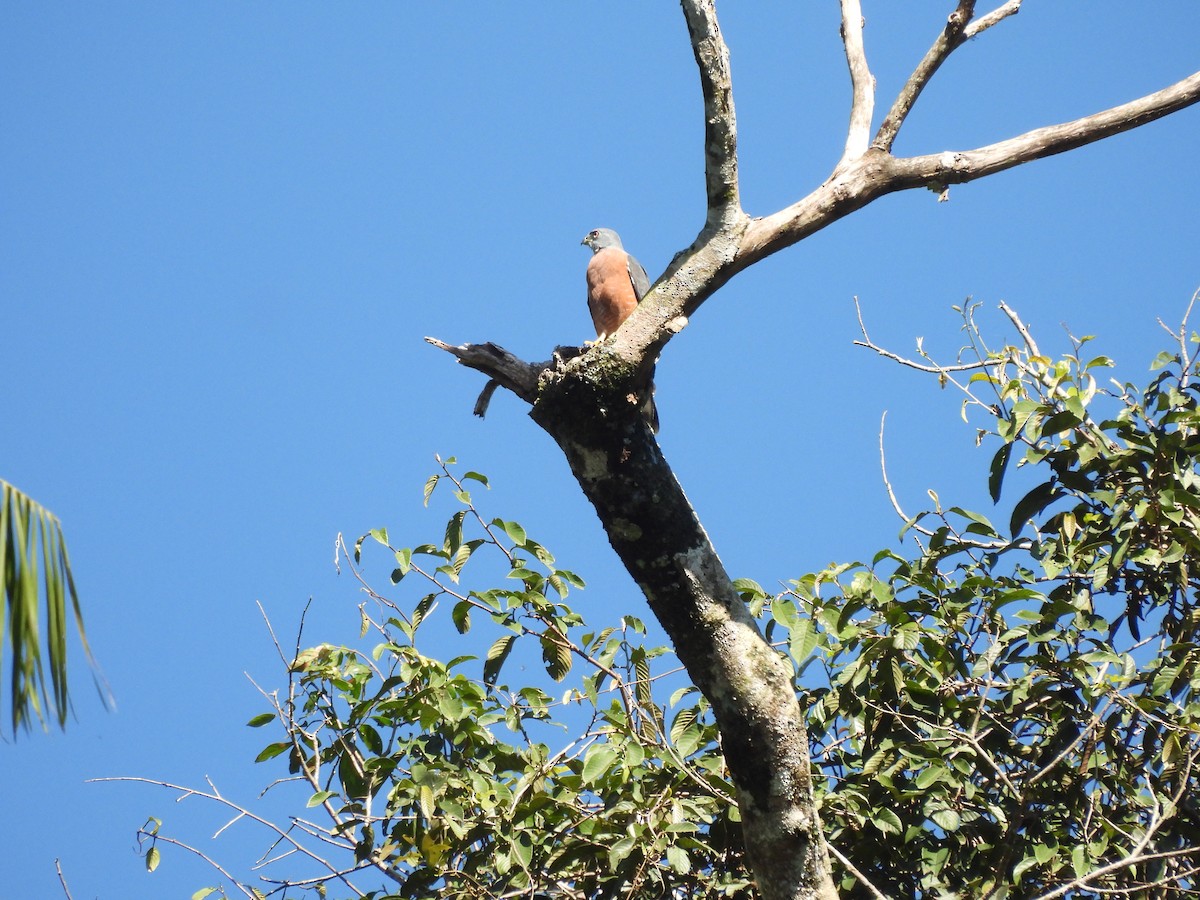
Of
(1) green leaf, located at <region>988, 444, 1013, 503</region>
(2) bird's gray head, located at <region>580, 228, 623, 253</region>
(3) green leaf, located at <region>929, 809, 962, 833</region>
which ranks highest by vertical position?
(2) bird's gray head, located at <region>580, 228, 623, 253</region>

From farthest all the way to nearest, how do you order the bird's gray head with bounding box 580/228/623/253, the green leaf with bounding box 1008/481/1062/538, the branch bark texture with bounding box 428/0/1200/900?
the bird's gray head with bounding box 580/228/623/253, the green leaf with bounding box 1008/481/1062/538, the branch bark texture with bounding box 428/0/1200/900

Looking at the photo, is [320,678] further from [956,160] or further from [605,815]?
[956,160]

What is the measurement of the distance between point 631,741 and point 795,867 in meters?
0.64

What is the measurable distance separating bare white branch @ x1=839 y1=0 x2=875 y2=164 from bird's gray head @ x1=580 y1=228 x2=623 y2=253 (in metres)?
3.56

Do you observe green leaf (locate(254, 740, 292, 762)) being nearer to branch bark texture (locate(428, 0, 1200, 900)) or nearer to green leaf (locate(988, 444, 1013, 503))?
branch bark texture (locate(428, 0, 1200, 900))

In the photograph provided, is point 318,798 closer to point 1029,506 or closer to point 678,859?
point 678,859

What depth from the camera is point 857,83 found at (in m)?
3.40

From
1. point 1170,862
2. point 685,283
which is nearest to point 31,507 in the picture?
point 685,283

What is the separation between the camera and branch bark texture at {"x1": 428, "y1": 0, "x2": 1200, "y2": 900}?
2.71 metres

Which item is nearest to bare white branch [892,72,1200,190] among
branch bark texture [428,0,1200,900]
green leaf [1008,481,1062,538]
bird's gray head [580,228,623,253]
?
branch bark texture [428,0,1200,900]

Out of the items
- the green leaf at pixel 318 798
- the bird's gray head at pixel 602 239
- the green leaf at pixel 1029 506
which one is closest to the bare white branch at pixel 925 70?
the green leaf at pixel 1029 506

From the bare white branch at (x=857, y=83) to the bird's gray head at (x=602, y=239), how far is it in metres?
3.56

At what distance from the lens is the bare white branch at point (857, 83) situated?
3.18 m

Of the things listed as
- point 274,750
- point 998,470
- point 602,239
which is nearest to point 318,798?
point 274,750
